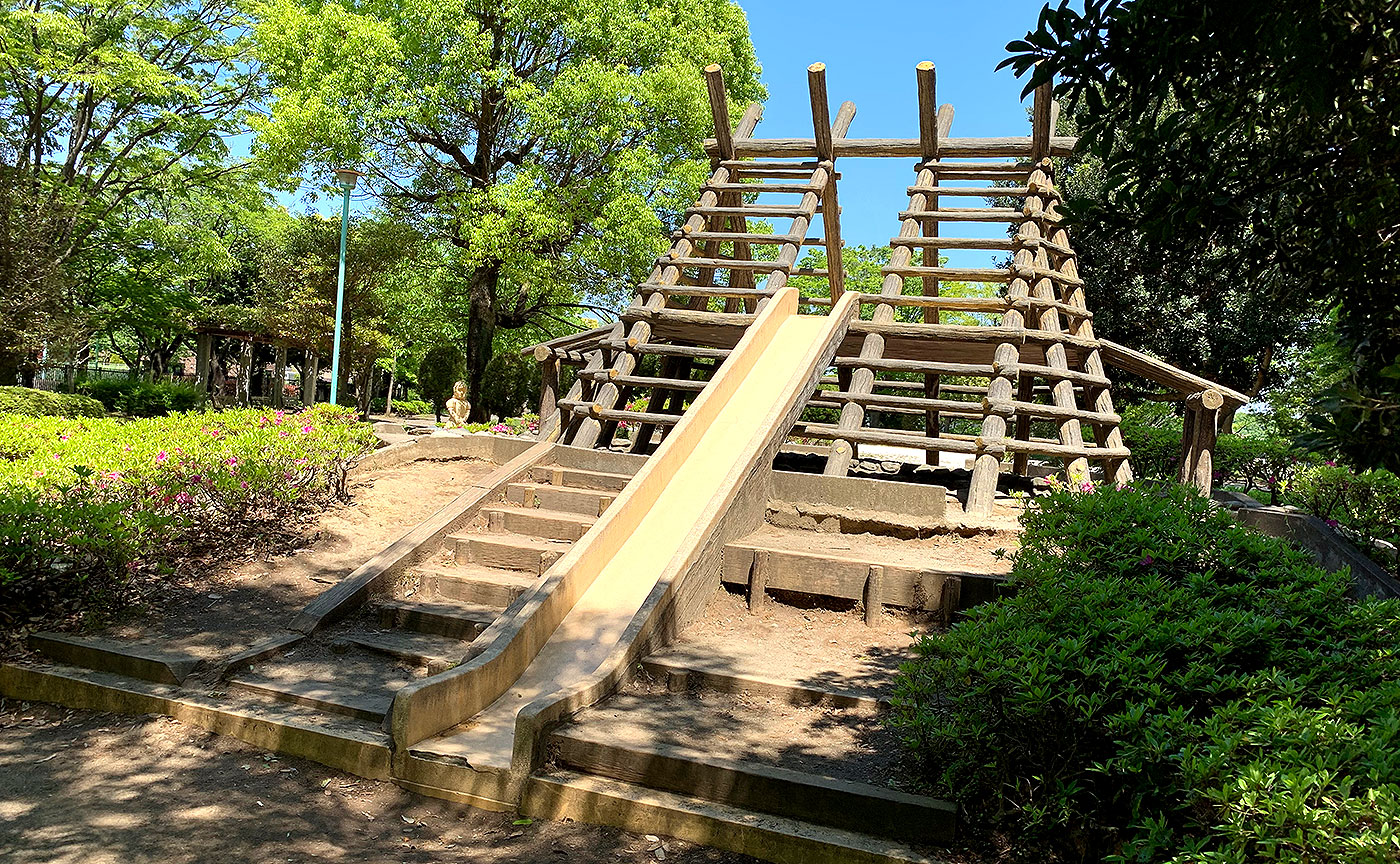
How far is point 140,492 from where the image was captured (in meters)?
7.00

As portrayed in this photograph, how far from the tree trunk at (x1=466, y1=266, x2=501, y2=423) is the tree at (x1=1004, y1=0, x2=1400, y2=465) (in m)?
17.8

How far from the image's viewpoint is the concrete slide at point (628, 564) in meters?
4.77

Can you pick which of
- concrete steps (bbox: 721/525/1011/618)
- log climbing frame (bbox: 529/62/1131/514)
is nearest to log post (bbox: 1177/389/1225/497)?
log climbing frame (bbox: 529/62/1131/514)

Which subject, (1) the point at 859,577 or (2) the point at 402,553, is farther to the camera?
(2) the point at 402,553

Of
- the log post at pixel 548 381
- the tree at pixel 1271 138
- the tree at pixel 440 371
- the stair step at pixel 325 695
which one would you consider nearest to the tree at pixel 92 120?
the tree at pixel 440 371

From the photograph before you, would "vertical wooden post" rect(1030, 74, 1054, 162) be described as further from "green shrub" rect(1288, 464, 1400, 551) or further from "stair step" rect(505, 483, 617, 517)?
"stair step" rect(505, 483, 617, 517)

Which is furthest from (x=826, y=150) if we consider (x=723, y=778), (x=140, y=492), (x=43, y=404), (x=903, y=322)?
(x=43, y=404)

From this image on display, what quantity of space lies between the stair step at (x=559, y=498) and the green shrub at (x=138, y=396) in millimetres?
17718

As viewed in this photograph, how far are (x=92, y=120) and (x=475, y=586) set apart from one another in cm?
2152

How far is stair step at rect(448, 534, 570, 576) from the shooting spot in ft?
23.6

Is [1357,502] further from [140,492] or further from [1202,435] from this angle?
[140,492]

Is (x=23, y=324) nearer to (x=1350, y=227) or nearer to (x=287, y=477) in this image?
(x=287, y=477)

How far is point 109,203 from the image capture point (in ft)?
74.1

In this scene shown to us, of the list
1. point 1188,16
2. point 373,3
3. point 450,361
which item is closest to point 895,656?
point 1188,16
